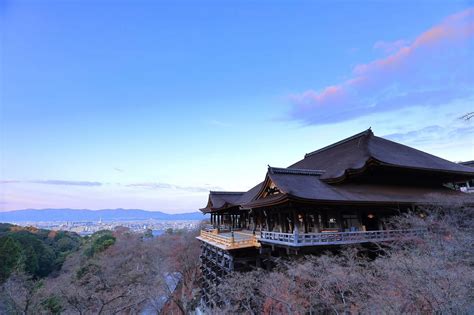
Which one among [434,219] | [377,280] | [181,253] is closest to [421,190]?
[434,219]

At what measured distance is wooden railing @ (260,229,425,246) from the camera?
13.3m

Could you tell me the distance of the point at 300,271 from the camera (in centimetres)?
1182

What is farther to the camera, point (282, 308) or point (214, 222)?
point (214, 222)

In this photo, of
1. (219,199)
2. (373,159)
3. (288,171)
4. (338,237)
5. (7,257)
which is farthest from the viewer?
(219,199)

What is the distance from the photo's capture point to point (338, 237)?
544 inches

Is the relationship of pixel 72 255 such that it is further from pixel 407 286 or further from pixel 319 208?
pixel 407 286

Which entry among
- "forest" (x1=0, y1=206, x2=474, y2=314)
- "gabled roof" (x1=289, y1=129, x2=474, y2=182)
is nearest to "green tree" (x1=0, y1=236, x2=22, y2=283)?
"forest" (x1=0, y1=206, x2=474, y2=314)

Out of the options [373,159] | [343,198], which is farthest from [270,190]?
[373,159]

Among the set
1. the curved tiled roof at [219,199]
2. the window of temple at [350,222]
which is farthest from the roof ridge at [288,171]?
the curved tiled roof at [219,199]

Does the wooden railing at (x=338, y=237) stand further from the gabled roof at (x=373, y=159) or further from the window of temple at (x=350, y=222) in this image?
the gabled roof at (x=373, y=159)

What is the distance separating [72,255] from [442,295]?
5340cm

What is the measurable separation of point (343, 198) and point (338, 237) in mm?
2120

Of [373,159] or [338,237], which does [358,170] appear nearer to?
[373,159]

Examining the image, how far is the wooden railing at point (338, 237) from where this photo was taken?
13291 millimetres
